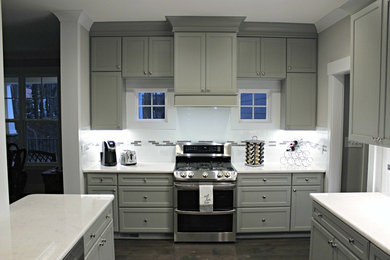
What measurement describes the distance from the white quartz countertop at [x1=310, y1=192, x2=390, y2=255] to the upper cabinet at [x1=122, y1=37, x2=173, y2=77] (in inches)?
88.6

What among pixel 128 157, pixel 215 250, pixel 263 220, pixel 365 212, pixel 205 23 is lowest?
pixel 215 250

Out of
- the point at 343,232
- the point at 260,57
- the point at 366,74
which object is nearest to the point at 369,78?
the point at 366,74

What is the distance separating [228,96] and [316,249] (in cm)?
185

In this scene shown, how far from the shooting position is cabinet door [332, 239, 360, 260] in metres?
1.72

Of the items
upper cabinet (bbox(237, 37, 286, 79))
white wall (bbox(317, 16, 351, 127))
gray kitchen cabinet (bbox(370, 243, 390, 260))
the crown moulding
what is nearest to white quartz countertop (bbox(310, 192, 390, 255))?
gray kitchen cabinet (bbox(370, 243, 390, 260))

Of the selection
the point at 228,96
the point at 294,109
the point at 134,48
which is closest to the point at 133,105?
the point at 134,48

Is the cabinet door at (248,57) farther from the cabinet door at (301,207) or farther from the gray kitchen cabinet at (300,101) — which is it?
the cabinet door at (301,207)

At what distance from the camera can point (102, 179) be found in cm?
321

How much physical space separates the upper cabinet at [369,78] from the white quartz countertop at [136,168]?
1996mm

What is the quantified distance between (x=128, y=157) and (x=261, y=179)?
5.54 ft

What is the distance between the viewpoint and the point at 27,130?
5297mm

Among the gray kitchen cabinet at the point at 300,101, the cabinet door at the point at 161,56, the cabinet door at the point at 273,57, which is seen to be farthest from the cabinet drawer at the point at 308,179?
the cabinet door at the point at 161,56

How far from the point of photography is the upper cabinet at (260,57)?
3.39 metres

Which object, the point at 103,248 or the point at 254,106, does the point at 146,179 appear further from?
the point at 254,106
